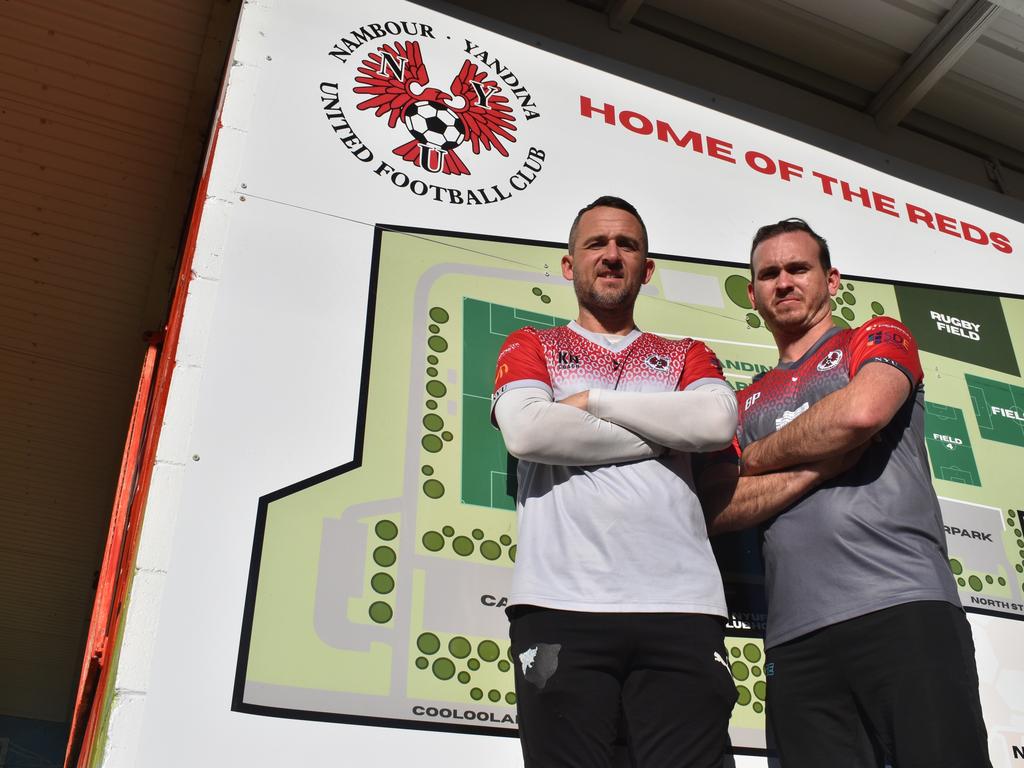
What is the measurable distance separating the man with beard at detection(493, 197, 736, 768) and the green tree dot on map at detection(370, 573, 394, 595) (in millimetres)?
413

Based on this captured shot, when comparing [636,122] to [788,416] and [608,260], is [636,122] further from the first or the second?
[788,416]

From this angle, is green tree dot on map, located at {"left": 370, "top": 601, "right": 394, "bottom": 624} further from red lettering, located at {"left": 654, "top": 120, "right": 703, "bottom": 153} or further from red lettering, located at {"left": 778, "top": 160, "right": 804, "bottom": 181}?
red lettering, located at {"left": 778, "top": 160, "right": 804, "bottom": 181}

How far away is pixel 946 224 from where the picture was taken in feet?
12.5

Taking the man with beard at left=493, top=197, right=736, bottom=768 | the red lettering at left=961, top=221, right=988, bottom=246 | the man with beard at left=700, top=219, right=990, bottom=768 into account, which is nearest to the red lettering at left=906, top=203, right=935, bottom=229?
the red lettering at left=961, top=221, right=988, bottom=246

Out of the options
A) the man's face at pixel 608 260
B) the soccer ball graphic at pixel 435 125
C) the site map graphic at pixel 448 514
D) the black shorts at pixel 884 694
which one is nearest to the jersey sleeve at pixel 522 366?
the man's face at pixel 608 260

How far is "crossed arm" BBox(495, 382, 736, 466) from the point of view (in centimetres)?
183

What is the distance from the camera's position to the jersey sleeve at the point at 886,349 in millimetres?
1979

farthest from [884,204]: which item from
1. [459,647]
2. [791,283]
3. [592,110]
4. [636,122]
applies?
[459,647]

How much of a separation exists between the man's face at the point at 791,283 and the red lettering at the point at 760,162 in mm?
1156

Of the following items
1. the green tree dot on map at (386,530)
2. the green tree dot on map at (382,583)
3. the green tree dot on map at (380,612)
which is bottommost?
the green tree dot on map at (380,612)

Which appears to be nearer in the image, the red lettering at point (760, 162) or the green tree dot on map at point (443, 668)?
the green tree dot on map at point (443, 668)

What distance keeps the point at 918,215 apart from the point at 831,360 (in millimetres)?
1941

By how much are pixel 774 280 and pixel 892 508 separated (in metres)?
0.70

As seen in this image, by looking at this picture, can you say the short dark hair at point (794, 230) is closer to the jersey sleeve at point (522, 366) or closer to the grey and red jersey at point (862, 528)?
Answer: the grey and red jersey at point (862, 528)
